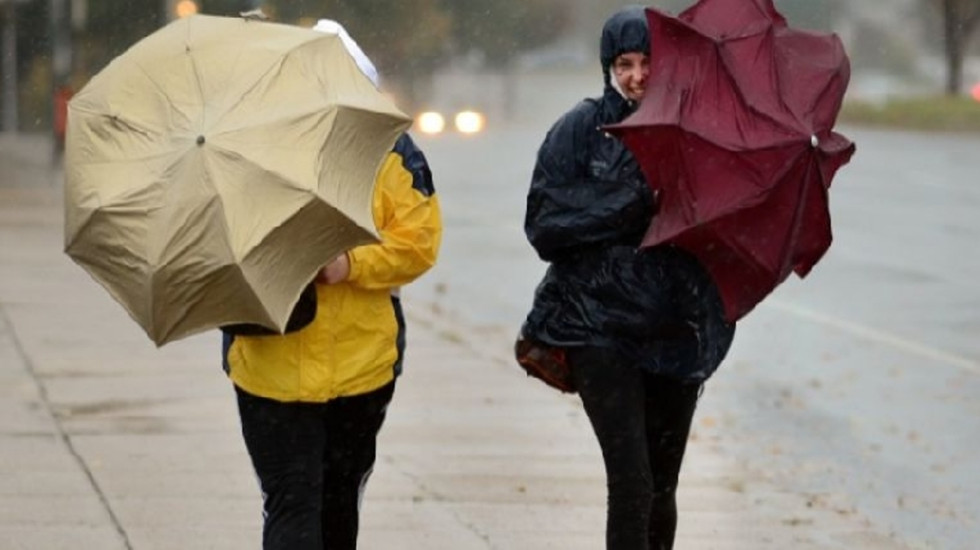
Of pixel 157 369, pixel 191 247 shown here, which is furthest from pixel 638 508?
pixel 157 369

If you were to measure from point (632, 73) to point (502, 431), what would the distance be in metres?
4.42

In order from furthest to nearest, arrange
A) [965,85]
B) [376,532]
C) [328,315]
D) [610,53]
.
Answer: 1. [965,85]
2. [376,532]
3. [610,53]
4. [328,315]

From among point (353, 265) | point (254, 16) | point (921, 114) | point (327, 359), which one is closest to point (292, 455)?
point (327, 359)

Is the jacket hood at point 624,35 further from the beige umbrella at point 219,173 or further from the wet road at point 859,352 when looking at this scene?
the wet road at point 859,352

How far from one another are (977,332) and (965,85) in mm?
54132

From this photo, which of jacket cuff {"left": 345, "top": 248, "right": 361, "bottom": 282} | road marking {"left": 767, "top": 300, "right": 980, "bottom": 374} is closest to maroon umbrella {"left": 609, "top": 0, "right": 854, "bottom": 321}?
jacket cuff {"left": 345, "top": 248, "right": 361, "bottom": 282}

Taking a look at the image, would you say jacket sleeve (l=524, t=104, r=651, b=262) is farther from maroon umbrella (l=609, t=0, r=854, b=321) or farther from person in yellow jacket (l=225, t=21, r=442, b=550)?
person in yellow jacket (l=225, t=21, r=442, b=550)

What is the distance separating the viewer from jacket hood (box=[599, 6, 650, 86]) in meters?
5.98

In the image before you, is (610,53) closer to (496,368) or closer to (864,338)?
(496,368)

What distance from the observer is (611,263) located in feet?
19.8

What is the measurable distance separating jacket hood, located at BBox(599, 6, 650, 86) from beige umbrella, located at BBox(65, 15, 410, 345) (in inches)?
32.2

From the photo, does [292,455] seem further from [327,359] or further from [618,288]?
[618,288]

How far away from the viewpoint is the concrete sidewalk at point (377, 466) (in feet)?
26.0

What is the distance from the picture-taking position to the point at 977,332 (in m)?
15.0
